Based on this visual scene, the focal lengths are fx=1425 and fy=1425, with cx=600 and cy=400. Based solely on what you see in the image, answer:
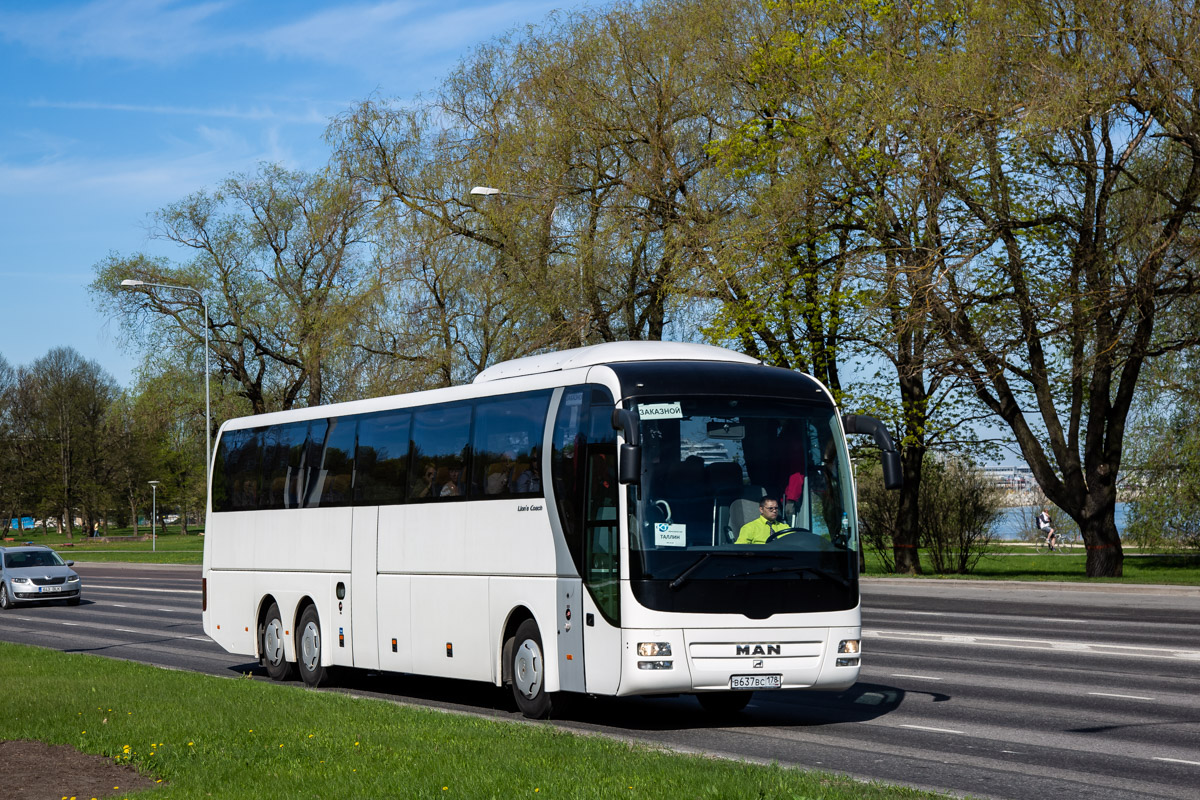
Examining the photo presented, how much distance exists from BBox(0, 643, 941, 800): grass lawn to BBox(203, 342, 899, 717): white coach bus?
3.53 ft

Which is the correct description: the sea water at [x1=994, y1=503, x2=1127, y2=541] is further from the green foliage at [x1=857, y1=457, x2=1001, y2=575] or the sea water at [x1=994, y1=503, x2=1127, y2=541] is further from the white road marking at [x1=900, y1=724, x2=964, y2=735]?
the white road marking at [x1=900, y1=724, x2=964, y2=735]

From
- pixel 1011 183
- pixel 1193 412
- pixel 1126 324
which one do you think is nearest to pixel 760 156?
pixel 1011 183

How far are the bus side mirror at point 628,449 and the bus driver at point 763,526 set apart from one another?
1.11m

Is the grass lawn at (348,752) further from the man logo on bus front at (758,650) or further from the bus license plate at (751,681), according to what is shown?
the man logo on bus front at (758,650)

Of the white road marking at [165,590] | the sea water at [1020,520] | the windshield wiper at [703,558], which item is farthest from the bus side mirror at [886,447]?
the white road marking at [165,590]

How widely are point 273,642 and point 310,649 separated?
1071 mm

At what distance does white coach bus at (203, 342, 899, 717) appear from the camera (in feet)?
38.5

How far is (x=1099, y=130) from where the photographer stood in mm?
31312

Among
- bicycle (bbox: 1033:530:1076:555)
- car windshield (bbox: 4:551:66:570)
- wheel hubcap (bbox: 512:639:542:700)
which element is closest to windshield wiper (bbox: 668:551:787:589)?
wheel hubcap (bbox: 512:639:542:700)

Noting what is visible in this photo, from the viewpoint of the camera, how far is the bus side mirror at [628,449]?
1130 cm

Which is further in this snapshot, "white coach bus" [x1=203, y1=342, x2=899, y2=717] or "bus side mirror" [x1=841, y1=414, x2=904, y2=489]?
"bus side mirror" [x1=841, y1=414, x2=904, y2=489]

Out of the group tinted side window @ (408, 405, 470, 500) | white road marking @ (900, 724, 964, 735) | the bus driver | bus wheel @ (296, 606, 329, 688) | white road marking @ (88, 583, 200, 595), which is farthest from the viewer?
white road marking @ (88, 583, 200, 595)

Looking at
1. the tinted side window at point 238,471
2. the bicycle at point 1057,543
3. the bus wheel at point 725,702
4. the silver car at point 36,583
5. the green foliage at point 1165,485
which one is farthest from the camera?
the bicycle at point 1057,543

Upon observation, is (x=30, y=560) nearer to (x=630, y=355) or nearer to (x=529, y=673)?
(x=529, y=673)
